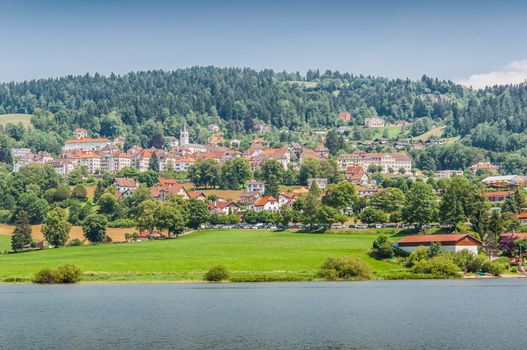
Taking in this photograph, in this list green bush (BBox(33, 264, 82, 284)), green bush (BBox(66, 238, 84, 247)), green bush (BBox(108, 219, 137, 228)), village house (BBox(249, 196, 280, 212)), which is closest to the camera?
green bush (BBox(33, 264, 82, 284))

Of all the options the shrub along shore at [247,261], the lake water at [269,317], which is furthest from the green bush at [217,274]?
the lake water at [269,317]

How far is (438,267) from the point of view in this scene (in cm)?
10038

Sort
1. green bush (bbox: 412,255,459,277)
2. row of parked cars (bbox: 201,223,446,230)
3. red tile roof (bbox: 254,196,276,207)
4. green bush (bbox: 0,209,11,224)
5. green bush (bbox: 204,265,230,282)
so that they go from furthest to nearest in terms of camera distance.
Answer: red tile roof (bbox: 254,196,276,207) → green bush (bbox: 0,209,11,224) → row of parked cars (bbox: 201,223,446,230) → green bush (bbox: 412,255,459,277) → green bush (bbox: 204,265,230,282)

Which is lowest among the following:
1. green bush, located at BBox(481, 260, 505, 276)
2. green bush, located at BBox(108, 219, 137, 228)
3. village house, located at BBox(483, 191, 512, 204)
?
green bush, located at BBox(108, 219, 137, 228)

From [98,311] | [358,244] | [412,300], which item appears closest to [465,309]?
[412,300]

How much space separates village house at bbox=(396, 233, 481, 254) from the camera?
11194cm

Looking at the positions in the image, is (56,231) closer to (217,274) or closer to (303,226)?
(303,226)

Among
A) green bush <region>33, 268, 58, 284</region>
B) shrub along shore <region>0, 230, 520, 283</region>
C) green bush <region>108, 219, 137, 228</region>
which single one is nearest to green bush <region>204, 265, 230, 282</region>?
shrub along shore <region>0, 230, 520, 283</region>

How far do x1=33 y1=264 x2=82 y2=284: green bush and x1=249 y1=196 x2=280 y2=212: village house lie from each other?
9753 cm

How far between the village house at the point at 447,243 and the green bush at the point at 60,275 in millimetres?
42302

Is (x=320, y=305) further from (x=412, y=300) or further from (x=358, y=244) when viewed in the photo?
(x=358, y=244)

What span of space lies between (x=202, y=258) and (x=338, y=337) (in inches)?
2391

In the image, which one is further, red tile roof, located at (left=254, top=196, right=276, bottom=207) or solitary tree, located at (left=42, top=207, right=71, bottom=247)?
red tile roof, located at (left=254, top=196, right=276, bottom=207)

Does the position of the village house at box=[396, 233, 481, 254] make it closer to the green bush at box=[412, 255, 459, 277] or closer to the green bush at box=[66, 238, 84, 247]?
the green bush at box=[412, 255, 459, 277]
